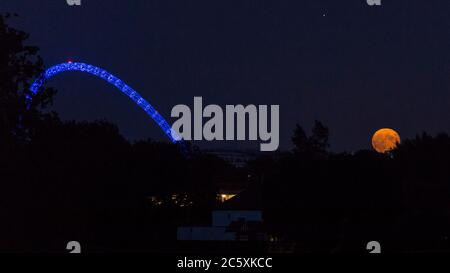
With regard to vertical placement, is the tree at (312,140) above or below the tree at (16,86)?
above

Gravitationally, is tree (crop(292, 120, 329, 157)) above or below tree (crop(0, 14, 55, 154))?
above

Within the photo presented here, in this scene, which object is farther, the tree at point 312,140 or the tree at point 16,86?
the tree at point 312,140

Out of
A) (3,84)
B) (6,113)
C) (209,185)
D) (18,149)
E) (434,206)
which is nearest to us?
(18,149)

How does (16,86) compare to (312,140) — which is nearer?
(16,86)

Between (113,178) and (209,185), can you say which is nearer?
(113,178)

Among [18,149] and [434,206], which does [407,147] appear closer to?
[434,206]

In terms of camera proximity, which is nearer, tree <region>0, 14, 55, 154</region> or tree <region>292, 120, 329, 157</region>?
tree <region>0, 14, 55, 154</region>
